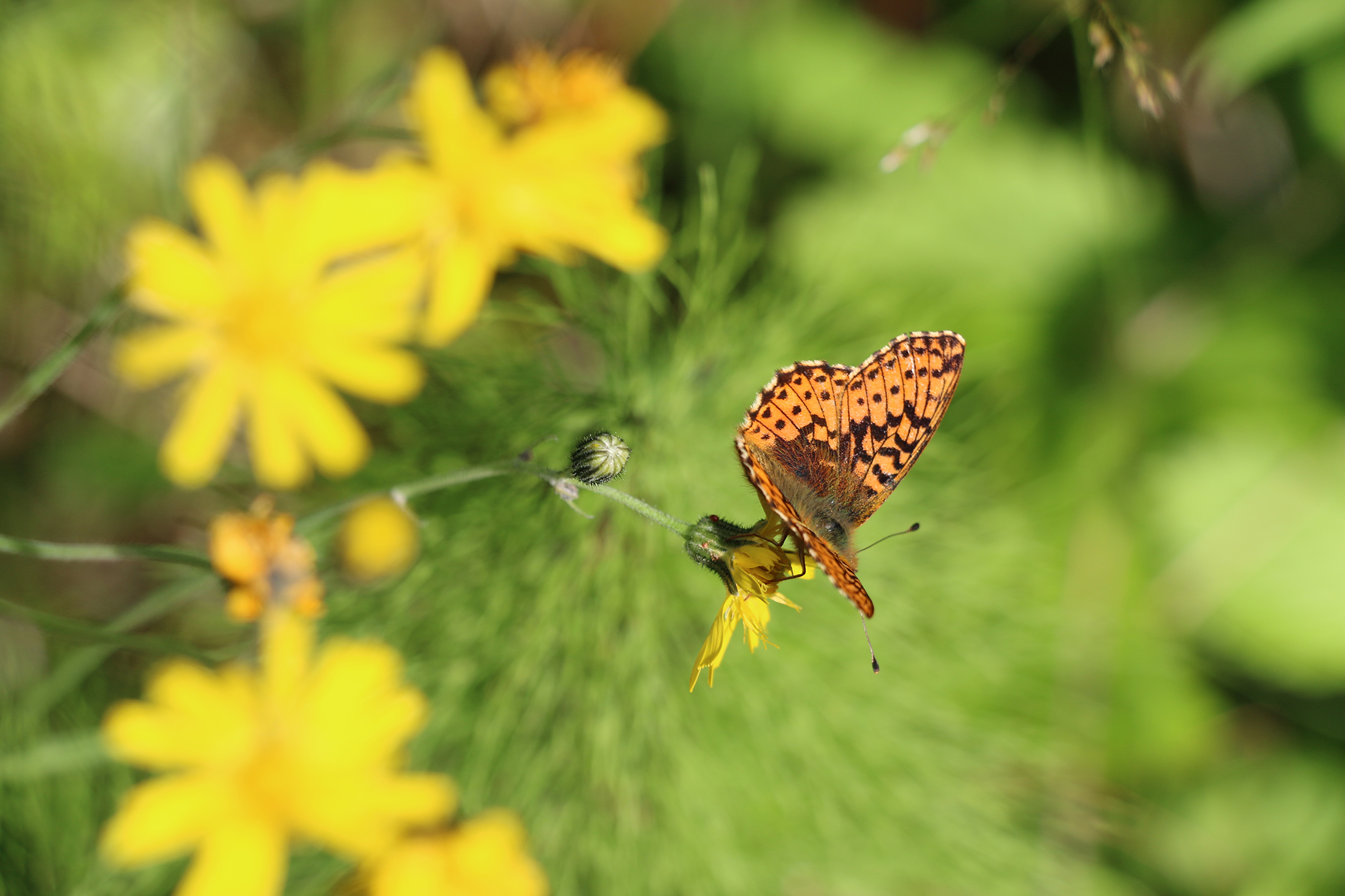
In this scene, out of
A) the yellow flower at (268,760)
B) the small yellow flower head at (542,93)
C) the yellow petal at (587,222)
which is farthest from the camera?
the small yellow flower head at (542,93)

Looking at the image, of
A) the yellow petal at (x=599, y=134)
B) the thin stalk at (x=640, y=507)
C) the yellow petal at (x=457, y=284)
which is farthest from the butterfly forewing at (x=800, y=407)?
the yellow petal at (x=599, y=134)

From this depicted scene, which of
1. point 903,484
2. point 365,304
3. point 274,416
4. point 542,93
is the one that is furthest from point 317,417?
point 903,484

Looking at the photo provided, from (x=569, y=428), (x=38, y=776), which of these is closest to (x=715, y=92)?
(x=569, y=428)

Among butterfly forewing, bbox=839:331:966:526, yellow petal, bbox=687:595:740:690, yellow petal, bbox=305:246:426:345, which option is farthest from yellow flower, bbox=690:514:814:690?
yellow petal, bbox=305:246:426:345

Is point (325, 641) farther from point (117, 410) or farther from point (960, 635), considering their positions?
point (960, 635)

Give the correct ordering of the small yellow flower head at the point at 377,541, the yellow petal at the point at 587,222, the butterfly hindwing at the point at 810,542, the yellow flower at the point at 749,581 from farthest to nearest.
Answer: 1. the small yellow flower head at the point at 377,541
2. the yellow petal at the point at 587,222
3. the yellow flower at the point at 749,581
4. the butterfly hindwing at the point at 810,542

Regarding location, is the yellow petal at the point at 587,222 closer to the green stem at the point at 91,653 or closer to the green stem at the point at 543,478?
the green stem at the point at 543,478
